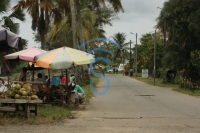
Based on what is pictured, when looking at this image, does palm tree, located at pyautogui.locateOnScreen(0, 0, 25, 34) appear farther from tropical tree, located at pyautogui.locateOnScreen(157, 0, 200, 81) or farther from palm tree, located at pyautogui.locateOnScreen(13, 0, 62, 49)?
tropical tree, located at pyautogui.locateOnScreen(157, 0, 200, 81)

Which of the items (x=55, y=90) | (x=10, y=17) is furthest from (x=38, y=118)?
(x=10, y=17)

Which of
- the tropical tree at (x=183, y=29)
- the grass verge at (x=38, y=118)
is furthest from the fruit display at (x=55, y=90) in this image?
the tropical tree at (x=183, y=29)

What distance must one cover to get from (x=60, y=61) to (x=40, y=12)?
39.8 feet

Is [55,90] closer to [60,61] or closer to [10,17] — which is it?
[60,61]

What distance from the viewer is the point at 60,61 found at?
12.2m

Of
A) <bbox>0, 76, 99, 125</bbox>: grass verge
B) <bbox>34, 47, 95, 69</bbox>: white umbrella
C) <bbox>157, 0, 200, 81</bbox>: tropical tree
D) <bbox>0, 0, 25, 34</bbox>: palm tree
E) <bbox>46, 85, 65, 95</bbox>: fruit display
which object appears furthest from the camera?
<bbox>157, 0, 200, 81</bbox>: tropical tree

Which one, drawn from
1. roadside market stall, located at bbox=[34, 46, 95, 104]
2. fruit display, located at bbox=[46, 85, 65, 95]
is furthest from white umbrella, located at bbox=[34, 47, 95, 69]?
fruit display, located at bbox=[46, 85, 65, 95]

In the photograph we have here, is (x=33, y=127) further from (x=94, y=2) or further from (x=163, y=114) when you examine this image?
(x=94, y=2)

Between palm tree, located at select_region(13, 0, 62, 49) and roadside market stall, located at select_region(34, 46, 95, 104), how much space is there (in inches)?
391

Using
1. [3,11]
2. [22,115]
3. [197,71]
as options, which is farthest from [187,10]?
[22,115]

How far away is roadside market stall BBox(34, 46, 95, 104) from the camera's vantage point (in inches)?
480

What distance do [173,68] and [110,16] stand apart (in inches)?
835

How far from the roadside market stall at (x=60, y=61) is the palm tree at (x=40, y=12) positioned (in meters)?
9.93

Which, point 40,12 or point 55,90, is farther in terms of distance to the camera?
point 40,12
